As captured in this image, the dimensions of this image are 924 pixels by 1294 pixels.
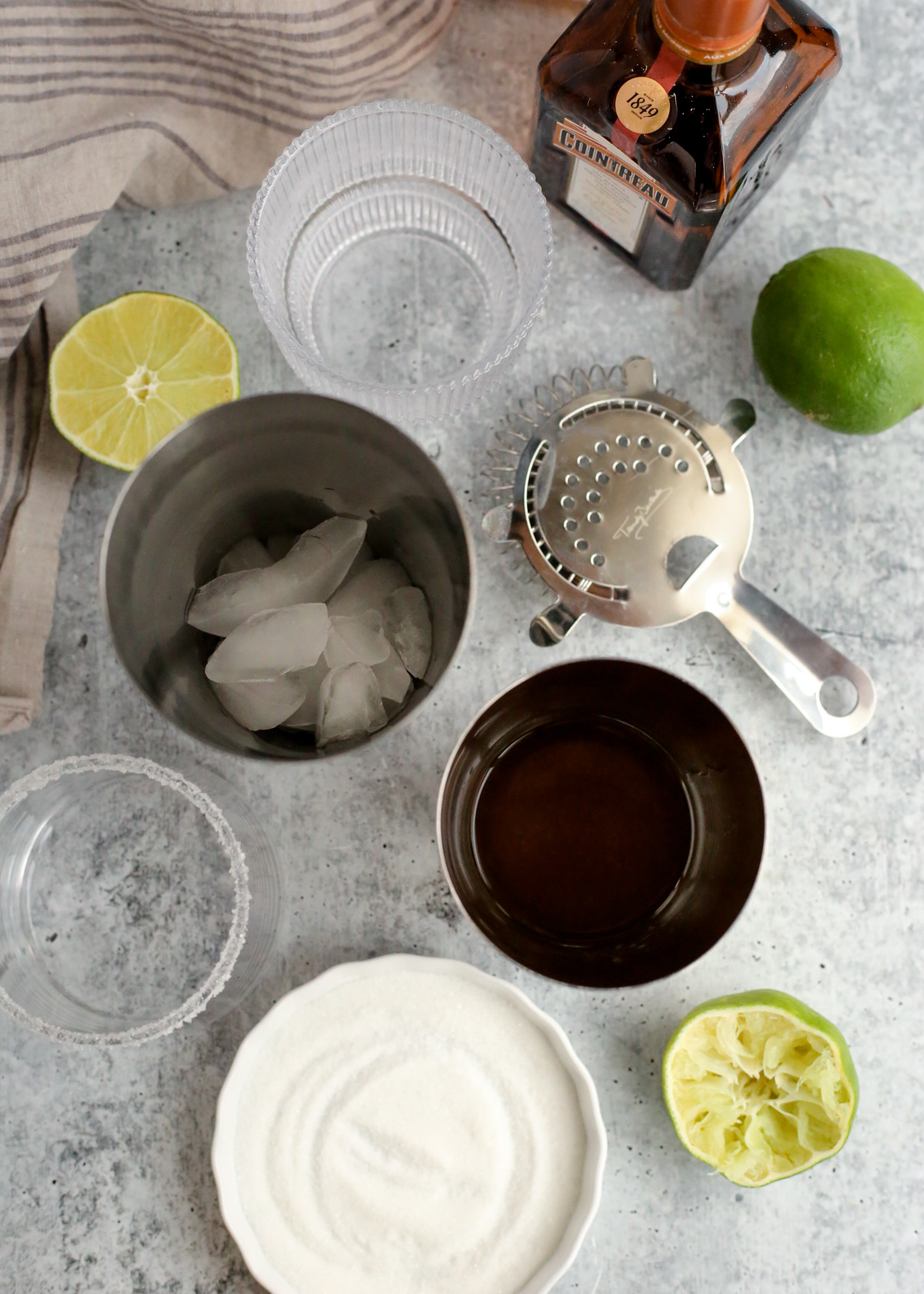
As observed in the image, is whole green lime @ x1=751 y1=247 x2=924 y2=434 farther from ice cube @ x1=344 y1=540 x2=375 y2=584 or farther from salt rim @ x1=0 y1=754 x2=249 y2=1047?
salt rim @ x1=0 y1=754 x2=249 y2=1047

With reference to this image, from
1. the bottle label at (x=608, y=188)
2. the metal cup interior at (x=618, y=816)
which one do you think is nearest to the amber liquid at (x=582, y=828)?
the metal cup interior at (x=618, y=816)

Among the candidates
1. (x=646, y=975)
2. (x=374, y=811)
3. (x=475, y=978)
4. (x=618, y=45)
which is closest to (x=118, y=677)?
(x=374, y=811)

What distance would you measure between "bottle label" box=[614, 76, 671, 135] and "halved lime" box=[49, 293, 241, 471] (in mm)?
364

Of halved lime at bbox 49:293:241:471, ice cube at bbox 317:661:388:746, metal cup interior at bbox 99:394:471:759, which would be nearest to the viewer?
metal cup interior at bbox 99:394:471:759

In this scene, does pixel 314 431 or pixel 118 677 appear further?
pixel 118 677

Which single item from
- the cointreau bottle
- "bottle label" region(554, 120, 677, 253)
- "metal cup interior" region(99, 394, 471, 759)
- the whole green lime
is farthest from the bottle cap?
"metal cup interior" region(99, 394, 471, 759)

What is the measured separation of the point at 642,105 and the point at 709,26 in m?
0.09

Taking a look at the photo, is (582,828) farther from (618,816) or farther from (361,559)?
(361,559)

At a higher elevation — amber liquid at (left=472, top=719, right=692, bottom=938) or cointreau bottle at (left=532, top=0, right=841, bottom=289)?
cointreau bottle at (left=532, top=0, right=841, bottom=289)

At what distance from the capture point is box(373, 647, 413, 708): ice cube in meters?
0.76

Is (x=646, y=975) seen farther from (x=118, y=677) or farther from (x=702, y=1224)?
(x=118, y=677)

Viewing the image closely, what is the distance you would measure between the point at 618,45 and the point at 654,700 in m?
0.49

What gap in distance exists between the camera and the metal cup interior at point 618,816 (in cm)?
78

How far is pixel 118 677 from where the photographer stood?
3.03 feet
